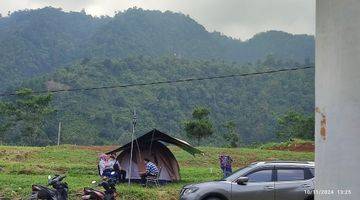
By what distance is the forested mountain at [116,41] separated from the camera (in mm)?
96312

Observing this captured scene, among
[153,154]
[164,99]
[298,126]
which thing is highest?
[164,99]

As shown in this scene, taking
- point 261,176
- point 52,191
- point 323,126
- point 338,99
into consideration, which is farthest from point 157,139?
point 338,99

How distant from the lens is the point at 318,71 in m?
4.19

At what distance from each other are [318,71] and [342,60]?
278 millimetres

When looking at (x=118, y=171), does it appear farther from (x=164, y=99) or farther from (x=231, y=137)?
(x=164, y=99)

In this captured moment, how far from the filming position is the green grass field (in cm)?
1697

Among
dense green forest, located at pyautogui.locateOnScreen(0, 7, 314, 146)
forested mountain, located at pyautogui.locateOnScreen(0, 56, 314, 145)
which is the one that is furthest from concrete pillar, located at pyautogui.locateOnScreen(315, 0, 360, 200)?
forested mountain, located at pyautogui.locateOnScreen(0, 56, 314, 145)

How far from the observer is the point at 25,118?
2077 inches

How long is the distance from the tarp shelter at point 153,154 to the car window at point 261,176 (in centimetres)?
868

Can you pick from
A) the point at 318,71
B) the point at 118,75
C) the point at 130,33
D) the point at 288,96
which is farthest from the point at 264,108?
the point at 318,71

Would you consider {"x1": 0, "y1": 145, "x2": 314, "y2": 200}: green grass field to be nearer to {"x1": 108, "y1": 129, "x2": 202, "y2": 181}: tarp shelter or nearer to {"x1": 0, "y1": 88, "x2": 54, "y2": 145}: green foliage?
{"x1": 108, "y1": 129, "x2": 202, "y2": 181}: tarp shelter

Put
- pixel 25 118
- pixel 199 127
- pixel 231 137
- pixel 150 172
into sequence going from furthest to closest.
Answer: pixel 231 137, pixel 25 118, pixel 199 127, pixel 150 172

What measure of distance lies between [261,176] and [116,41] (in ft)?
315

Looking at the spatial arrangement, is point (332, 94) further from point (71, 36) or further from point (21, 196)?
point (71, 36)
